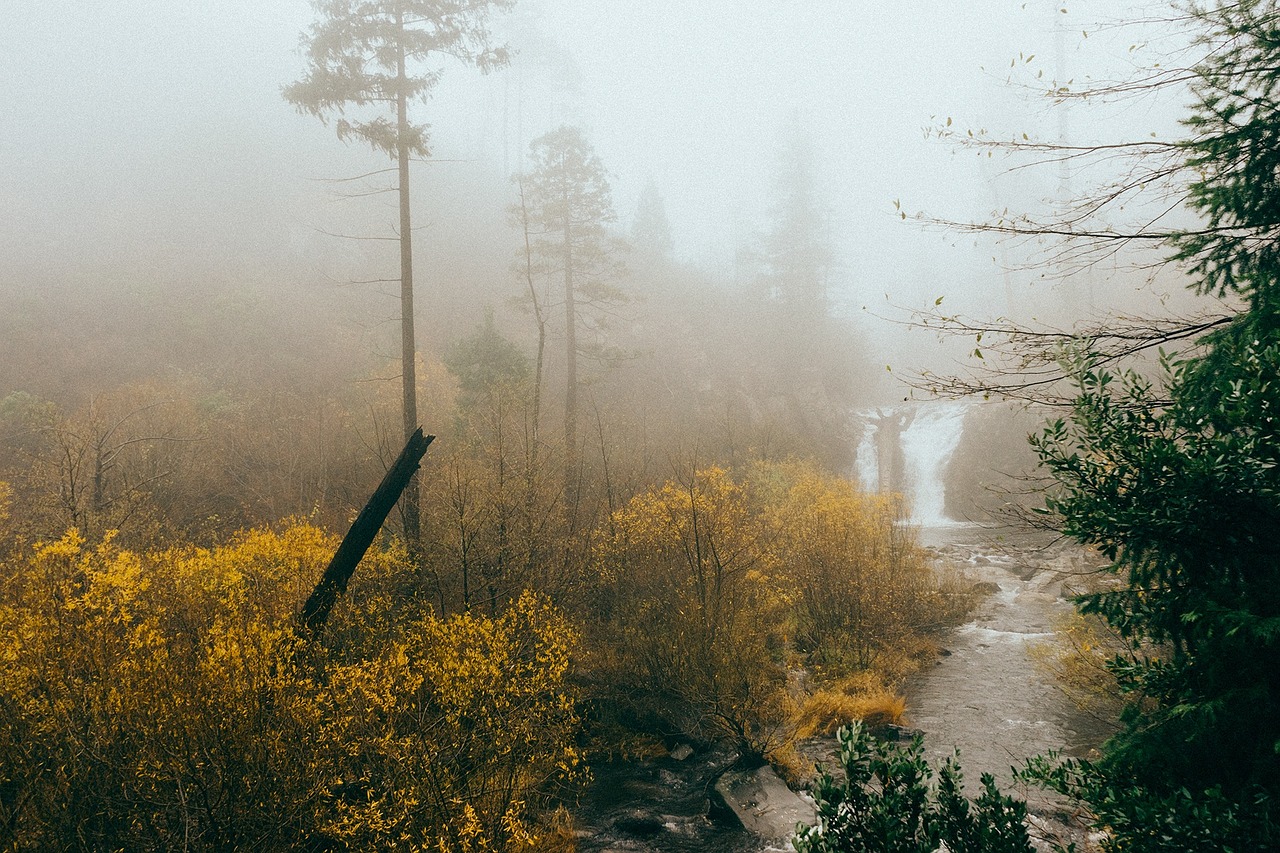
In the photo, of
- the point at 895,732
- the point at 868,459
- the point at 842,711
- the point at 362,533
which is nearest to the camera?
the point at 362,533

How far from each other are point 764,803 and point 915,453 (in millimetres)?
30391

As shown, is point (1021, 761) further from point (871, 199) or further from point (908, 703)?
point (871, 199)

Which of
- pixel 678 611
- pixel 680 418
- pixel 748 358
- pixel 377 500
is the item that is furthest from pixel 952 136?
pixel 748 358

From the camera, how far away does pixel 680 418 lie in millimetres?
Answer: 30188

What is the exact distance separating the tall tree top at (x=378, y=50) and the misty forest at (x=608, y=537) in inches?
3.5

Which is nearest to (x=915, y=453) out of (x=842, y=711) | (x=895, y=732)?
(x=842, y=711)

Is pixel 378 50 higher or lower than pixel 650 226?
lower

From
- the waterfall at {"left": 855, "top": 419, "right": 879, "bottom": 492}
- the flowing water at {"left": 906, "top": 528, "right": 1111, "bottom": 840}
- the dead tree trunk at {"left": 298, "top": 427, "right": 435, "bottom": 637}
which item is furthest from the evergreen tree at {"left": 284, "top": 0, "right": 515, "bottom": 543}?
the waterfall at {"left": 855, "top": 419, "right": 879, "bottom": 492}

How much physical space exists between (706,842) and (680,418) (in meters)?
23.1

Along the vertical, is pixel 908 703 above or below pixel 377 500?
below

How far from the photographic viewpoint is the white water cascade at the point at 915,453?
3198 centimetres

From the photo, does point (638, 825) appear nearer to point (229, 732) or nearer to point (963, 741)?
point (229, 732)

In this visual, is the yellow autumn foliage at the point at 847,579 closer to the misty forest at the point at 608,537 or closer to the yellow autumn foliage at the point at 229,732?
the misty forest at the point at 608,537

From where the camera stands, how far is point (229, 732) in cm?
521
